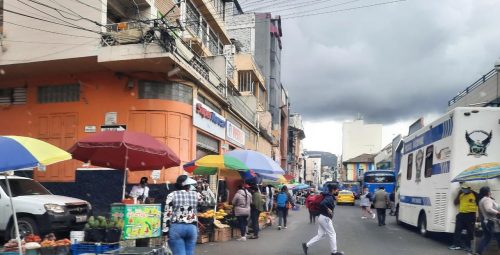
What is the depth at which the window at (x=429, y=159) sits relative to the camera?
49.1 ft

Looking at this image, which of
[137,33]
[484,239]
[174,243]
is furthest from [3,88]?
[484,239]

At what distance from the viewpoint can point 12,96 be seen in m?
20.5

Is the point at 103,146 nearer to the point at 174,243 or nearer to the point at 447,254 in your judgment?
the point at 174,243

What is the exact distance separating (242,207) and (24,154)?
854 centimetres

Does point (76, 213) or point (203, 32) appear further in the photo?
point (203, 32)

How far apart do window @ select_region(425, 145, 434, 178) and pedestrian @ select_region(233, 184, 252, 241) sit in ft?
17.8

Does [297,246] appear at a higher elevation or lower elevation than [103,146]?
lower

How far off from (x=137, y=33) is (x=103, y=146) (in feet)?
28.0

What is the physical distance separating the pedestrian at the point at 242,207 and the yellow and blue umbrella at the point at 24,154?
7809 mm

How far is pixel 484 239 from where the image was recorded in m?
11.2

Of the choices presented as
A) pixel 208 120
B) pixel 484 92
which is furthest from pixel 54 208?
pixel 484 92

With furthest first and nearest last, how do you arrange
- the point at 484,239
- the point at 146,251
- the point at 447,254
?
1. the point at 447,254
2. the point at 484,239
3. the point at 146,251

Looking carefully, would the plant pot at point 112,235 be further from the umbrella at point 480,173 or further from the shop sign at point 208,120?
the shop sign at point 208,120

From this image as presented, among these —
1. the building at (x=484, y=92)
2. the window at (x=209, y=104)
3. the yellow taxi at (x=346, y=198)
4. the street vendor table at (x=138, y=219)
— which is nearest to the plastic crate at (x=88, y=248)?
the street vendor table at (x=138, y=219)
